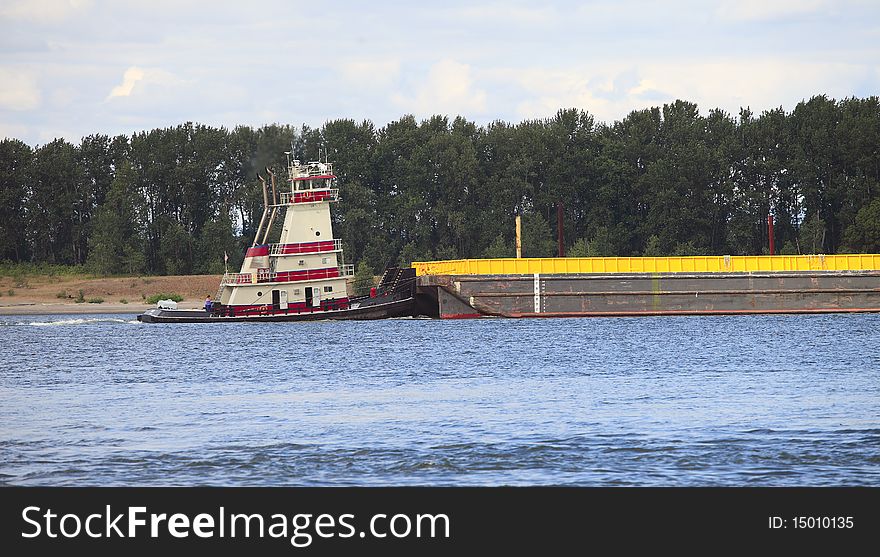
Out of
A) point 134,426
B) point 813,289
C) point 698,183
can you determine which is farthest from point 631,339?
point 698,183

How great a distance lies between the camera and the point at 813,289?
72.1 meters

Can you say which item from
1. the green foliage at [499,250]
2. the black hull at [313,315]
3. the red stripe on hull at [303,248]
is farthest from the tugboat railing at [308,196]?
the green foliage at [499,250]

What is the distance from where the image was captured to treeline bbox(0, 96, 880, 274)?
111 m

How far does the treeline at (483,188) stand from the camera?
363ft

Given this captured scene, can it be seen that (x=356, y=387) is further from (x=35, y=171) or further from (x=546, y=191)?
(x=35, y=171)

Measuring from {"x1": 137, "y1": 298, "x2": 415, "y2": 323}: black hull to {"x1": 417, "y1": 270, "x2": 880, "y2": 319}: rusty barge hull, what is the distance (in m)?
2.61

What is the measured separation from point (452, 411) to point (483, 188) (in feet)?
284

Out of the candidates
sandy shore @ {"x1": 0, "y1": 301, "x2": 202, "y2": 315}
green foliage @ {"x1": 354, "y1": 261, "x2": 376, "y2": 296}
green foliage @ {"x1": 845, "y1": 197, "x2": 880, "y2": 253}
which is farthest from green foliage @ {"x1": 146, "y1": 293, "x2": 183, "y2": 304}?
green foliage @ {"x1": 845, "y1": 197, "x2": 880, "y2": 253}

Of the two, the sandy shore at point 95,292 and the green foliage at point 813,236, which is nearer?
the sandy shore at point 95,292

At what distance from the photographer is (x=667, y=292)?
72125 mm

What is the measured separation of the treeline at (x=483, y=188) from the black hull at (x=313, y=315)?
34.1 m

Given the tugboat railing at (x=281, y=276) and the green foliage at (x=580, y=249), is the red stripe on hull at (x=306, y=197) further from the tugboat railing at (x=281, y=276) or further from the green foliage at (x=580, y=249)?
the green foliage at (x=580, y=249)

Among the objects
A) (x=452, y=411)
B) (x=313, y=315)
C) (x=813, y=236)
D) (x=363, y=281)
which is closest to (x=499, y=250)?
(x=363, y=281)
